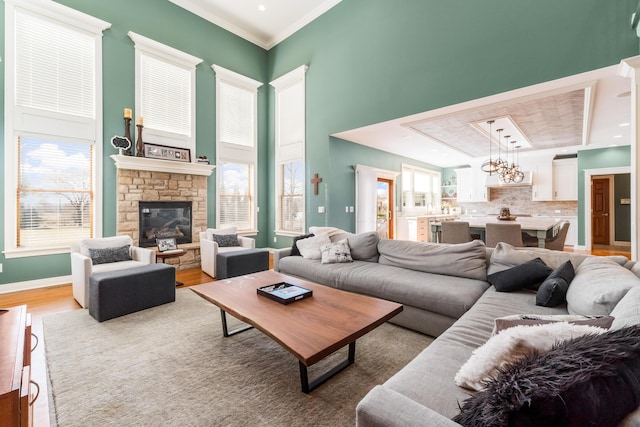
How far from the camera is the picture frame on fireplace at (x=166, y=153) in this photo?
4.95m

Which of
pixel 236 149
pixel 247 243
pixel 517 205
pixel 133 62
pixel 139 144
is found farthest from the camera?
pixel 517 205

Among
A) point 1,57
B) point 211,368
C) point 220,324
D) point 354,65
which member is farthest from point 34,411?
point 354,65

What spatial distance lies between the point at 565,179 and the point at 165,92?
33.3 feet

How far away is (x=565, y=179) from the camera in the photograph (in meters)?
7.83

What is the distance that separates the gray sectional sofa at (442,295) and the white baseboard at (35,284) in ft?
10.8

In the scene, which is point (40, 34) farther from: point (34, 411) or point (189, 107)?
point (34, 411)

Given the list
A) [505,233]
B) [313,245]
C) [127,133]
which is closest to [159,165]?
[127,133]

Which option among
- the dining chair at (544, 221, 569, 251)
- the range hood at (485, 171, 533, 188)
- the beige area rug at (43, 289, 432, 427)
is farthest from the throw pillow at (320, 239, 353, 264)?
the range hood at (485, 171, 533, 188)

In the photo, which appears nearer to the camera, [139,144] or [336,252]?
[336,252]

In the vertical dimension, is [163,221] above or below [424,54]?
below

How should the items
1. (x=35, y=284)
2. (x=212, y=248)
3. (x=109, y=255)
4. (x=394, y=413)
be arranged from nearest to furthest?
(x=394, y=413)
(x=109, y=255)
(x=35, y=284)
(x=212, y=248)

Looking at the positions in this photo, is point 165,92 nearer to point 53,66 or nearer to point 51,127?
point 53,66

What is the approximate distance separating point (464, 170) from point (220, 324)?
30.8ft

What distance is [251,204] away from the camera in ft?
21.8
